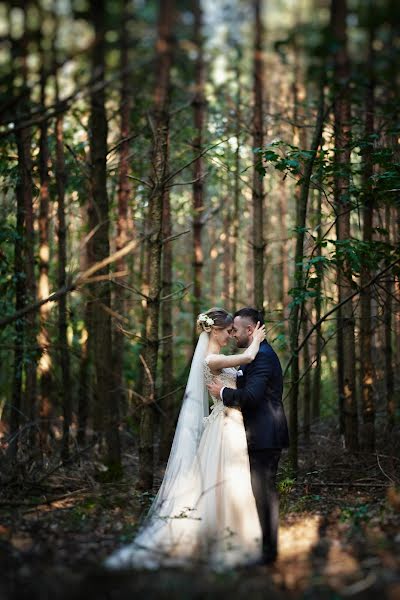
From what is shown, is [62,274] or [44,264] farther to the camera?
[62,274]

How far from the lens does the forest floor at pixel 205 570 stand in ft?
13.9

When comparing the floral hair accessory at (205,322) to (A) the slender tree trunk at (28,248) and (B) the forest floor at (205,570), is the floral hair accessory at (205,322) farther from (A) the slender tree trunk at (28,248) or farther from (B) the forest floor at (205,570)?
(A) the slender tree trunk at (28,248)

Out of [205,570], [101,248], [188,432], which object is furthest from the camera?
[101,248]

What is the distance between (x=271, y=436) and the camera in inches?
249

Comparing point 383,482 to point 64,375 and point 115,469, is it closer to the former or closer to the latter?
point 115,469

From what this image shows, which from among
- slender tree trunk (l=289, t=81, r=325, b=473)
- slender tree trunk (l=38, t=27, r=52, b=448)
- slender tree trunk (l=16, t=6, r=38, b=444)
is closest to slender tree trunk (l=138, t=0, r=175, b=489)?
slender tree trunk (l=289, t=81, r=325, b=473)

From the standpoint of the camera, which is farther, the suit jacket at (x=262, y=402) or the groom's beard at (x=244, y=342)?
the groom's beard at (x=244, y=342)

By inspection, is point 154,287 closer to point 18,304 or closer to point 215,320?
point 215,320

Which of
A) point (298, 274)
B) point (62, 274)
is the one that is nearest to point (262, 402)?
point (298, 274)

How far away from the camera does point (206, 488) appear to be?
6465mm

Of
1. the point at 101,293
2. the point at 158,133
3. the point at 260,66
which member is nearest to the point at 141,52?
the point at 158,133

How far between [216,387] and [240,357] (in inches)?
20.8

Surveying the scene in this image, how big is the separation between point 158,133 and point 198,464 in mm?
3643

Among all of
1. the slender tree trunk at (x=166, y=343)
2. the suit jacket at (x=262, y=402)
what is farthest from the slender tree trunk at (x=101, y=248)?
the slender tree trunk at (x=166, y=343)
